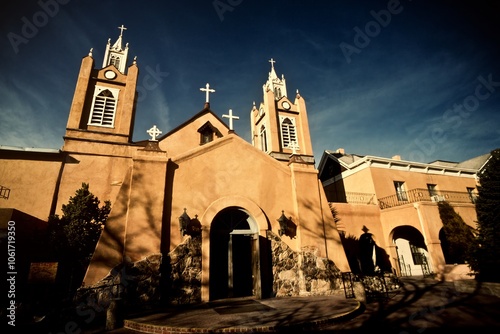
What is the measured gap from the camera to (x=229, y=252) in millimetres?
Result: 9953

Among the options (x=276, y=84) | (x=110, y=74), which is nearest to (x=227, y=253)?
(x=110, y=74)

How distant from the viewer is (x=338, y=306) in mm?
7578

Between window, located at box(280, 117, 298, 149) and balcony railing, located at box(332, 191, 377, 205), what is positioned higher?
window, located at box(280, 117, 298, 149)

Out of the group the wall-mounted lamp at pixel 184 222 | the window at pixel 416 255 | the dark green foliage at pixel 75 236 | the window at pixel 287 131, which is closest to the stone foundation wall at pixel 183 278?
the wall-mounted lamp at pixel 184 222

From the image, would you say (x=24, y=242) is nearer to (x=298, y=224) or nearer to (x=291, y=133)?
(x=298, y=224)

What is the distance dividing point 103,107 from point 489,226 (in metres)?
24.2

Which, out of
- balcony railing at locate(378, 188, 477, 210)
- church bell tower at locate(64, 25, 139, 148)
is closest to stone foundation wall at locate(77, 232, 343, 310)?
balcony railing at locate(378, 188, 477, 210)

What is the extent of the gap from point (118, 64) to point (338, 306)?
26.3 m

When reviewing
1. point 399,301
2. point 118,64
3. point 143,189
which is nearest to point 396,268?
point 399,301

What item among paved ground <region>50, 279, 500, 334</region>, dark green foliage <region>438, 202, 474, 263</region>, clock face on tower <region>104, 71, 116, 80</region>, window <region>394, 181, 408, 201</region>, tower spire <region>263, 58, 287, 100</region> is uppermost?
tower spire <region>263, 58, 287, 100</region>

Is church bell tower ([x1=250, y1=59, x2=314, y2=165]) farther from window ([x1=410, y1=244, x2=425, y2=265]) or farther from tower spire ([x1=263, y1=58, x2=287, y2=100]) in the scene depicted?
window ([x1=410, y1=244, x2=425, y2=265])

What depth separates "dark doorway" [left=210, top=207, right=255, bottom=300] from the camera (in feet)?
33.2

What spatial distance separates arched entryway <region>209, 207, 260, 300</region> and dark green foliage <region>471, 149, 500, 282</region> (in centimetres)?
962

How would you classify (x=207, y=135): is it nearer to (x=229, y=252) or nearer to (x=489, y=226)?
(x=229, y=252)
